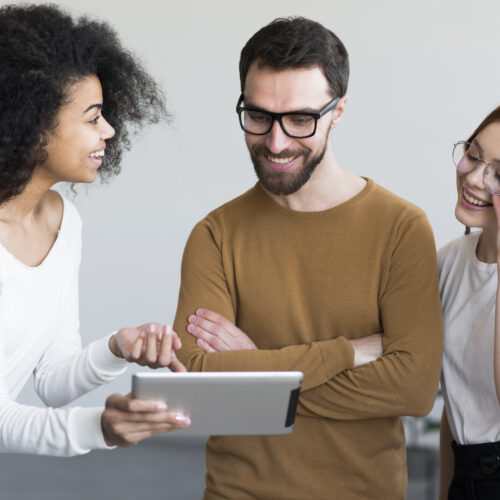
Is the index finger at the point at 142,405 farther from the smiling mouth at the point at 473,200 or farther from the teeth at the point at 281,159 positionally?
the smiling mouth at the point at 473,200

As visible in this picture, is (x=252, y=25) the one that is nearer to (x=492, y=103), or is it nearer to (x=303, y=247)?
(x=492, y=103)

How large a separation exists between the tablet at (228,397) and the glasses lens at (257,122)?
760 mm

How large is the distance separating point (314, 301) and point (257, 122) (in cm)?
51

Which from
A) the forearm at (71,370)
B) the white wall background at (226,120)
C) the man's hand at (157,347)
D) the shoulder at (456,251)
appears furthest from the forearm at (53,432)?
the white wall background at (226,120)

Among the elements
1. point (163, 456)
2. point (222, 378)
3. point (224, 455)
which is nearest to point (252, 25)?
point (163, 456)

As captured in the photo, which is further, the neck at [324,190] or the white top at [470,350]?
the neck at [324,190]

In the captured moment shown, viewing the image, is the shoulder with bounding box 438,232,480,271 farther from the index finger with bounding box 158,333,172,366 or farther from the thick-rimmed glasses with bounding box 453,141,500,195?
the index finger with bounding box 158,333,172,366

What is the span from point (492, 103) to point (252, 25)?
1.67 meters

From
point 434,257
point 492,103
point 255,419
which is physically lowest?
point 255,419

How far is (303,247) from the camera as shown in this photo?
7.24 feet

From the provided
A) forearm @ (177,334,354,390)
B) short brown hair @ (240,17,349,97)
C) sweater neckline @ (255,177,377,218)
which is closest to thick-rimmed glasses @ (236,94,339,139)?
short brown hair @ (240,17,349,97)

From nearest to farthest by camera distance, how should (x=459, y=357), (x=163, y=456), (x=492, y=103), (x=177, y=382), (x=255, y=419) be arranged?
(x=177, y=382) < (x=255, y=419) < (x=459, y=357) < (x=492, y=103) < (x=163, y=456)

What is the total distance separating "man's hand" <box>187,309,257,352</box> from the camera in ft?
6.89

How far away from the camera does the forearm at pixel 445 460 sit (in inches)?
86.1
